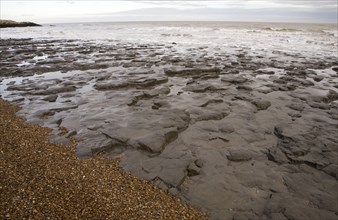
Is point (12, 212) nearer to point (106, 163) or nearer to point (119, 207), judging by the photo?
point (119, 207)

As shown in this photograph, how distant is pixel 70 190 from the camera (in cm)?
453

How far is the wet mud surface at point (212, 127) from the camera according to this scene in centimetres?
493

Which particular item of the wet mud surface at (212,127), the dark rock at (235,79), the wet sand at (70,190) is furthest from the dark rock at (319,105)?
the wet sand at (70,190)

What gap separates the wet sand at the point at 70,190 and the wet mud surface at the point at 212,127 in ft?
1.31

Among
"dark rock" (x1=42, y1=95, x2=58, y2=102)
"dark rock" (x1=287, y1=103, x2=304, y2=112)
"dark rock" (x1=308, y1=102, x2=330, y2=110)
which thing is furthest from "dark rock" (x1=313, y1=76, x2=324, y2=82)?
"dark rock" (x1=42, y1=95, x2=58, y2=102)

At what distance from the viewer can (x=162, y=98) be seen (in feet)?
33.3

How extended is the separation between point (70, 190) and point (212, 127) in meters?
4.38

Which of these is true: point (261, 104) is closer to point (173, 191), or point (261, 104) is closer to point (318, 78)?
point (173, 191)

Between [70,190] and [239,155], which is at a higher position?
[70,190]

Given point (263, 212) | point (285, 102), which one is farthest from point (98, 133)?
point (285, 102)

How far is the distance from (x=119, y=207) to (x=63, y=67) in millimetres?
13742

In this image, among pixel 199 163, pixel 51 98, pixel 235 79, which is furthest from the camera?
pixel 235 79

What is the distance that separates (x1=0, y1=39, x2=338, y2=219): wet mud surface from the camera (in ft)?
16.2

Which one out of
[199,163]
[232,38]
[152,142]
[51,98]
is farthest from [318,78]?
[232,38]
